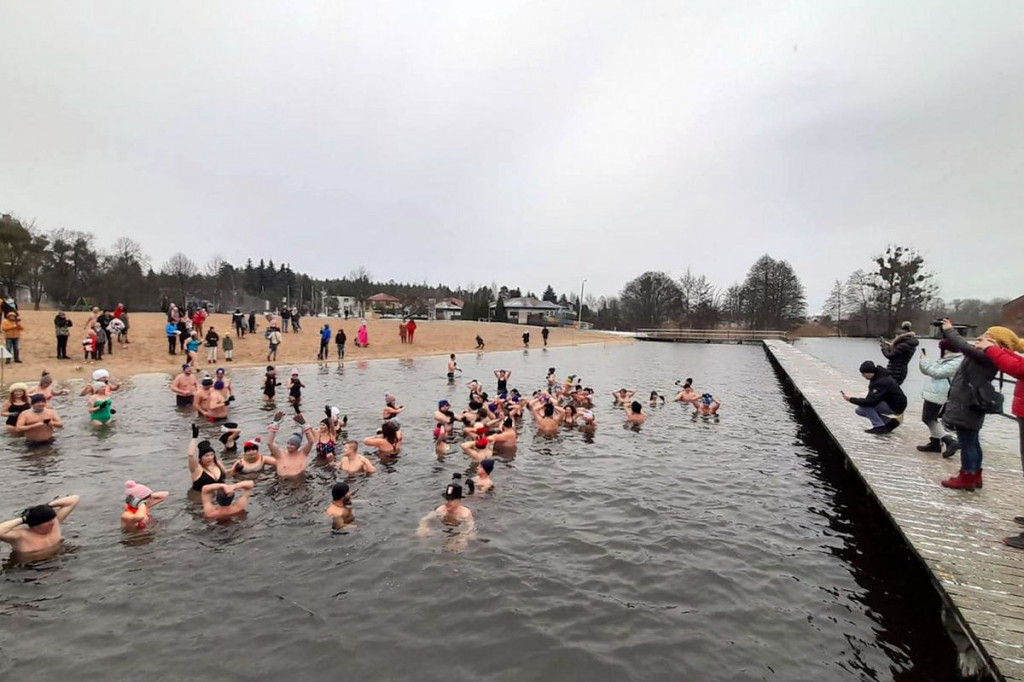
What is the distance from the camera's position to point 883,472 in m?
9.17

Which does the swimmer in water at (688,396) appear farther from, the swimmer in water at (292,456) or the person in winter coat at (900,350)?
the swimmer in water at (292,456)

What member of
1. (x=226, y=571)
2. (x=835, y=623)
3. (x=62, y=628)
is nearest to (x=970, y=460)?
(x=835, y=623)

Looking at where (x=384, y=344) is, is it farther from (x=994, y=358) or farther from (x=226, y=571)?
(x=994, y=358)

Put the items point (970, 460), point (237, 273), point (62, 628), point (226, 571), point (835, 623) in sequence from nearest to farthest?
point (62, 628)
point (835, 623)
point (226, 571)
point (970, 460)
point (237, 273)

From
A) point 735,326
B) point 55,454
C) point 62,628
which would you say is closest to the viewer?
point 62,628

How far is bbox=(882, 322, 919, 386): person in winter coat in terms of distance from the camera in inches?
421

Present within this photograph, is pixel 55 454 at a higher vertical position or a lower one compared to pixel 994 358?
lower

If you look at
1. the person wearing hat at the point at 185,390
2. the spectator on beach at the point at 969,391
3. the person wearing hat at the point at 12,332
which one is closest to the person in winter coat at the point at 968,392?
the spectator on beach at the point at 969,391

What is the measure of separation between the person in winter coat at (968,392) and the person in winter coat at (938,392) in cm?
209

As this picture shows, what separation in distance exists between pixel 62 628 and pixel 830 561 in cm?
982

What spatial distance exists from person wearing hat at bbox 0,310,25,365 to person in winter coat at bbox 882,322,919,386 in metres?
29.5

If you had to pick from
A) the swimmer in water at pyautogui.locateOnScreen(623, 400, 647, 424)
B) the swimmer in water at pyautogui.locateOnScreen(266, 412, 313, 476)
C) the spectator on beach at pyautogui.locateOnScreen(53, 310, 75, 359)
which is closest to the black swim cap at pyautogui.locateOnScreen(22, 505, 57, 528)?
the swimmer in water at pyautogui.locateOnScreen(266, 412, 313, 476)

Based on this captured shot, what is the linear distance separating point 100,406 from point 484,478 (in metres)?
11.1

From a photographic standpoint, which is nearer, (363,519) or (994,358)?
(994,358)
